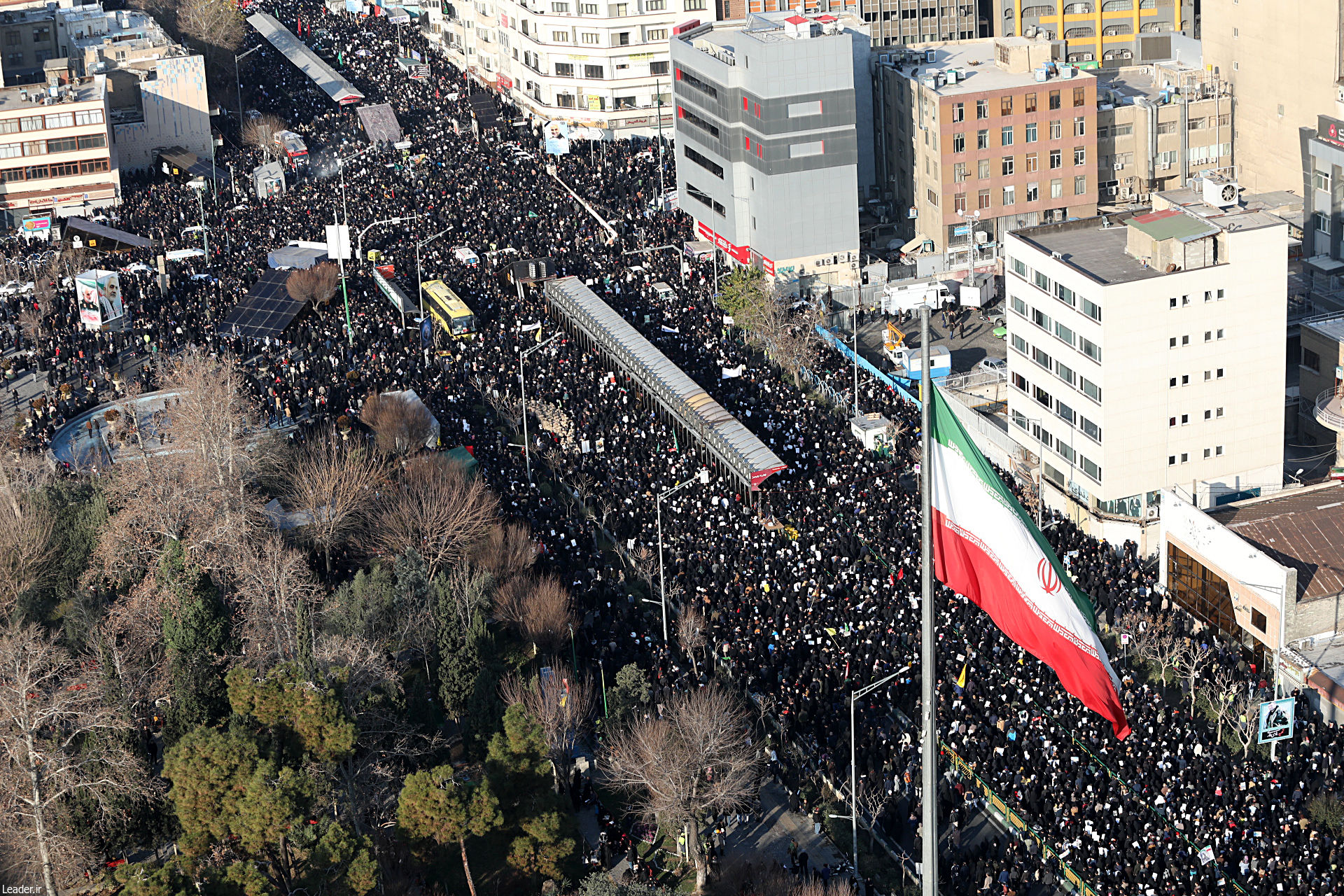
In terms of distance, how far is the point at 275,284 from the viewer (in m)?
94.4

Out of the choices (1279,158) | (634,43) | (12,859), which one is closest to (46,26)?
(634,43)

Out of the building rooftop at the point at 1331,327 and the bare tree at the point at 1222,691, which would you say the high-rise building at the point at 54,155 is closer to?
the building rooftop at the point at 1331,327

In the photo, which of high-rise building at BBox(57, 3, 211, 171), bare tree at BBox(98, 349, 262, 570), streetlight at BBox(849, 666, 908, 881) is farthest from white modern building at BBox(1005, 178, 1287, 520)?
high-rise building at BBox(57, 3, 211, 171)

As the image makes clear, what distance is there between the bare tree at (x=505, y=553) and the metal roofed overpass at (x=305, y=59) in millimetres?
74783

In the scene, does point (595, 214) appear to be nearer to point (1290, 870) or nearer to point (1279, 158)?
point (1279, 158)

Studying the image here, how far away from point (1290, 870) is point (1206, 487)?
23.1 metres

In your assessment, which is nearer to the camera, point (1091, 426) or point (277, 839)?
point (277, 839)

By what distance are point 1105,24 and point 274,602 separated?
87572mm

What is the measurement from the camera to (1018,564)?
91.9 feet

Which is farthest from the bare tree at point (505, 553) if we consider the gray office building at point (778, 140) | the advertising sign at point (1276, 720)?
the gray office building at point (778, 140)

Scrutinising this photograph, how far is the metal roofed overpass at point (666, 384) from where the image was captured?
232ft

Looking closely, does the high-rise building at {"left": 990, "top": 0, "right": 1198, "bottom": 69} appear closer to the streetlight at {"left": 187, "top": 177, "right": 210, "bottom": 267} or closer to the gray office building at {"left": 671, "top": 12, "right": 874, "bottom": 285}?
the gray office building at {"left": 671, "top": 12, "right": 874, "bottom": 285}

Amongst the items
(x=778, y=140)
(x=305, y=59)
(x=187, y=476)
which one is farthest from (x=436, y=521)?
(x=305, y=59)

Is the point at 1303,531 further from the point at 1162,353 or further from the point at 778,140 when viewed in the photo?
the point at 778,140
